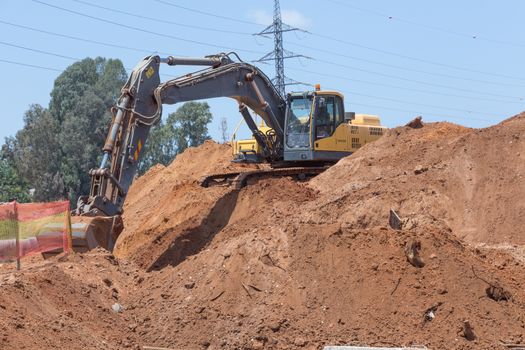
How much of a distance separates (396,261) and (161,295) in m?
3.81

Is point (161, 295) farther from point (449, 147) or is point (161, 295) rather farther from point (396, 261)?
point (449, 147)

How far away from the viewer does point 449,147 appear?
20.5 metres

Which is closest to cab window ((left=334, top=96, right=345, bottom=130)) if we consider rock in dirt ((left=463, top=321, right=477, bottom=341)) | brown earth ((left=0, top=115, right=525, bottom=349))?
brown earth ((left=0, top=115, right=525, bottom=349))

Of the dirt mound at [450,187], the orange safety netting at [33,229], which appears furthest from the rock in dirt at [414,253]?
the orange safety netting at [33,229]

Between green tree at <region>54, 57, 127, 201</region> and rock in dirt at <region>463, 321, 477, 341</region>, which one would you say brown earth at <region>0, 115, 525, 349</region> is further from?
green tree at <region>54, 57, 127, 201</region>

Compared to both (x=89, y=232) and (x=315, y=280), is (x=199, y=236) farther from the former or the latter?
(x=315, y=280)

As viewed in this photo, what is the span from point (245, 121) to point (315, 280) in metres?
9.72

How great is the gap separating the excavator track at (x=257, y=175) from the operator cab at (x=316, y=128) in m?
0.31

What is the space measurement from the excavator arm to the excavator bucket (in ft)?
0.73

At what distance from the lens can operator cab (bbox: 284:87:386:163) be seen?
23.1 metres

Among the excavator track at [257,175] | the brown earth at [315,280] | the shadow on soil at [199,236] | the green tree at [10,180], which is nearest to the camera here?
the brown earth at [315,280]

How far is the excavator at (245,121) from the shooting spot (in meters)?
16.3

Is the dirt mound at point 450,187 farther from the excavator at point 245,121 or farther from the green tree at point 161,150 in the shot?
the green tree at point 161,150

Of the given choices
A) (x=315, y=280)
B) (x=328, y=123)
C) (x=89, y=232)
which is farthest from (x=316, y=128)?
(x=315, y=280)
